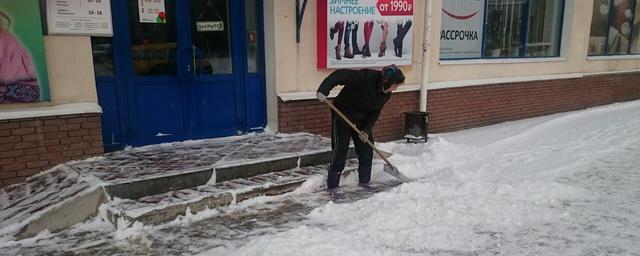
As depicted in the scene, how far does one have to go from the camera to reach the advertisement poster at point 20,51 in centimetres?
459

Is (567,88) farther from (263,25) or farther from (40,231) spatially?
(40,231)

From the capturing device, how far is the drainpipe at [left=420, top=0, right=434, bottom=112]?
A: 24.7 feet

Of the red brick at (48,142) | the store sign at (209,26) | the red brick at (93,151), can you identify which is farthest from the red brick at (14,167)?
the store sign at (209,26)

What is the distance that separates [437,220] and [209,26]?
3.84 m

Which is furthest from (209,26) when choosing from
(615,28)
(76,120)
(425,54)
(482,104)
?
(615,28)

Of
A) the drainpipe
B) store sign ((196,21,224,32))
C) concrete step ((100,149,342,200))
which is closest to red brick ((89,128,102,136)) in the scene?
concrete step ((100,149,342,200))

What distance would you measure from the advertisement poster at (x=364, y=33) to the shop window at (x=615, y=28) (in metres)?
6.22

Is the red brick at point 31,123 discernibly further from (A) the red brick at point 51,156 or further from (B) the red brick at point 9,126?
(A) the red brick at point 51,156

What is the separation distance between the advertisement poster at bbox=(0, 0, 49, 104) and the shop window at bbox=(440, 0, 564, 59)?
20.8ft

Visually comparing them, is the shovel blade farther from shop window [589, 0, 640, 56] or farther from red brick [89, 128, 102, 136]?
shop window [589, 0, 640, 56]

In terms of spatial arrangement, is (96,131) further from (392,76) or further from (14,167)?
(392,76)

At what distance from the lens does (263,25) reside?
21.3 feet

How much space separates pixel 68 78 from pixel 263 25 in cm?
258

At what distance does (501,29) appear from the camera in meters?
9.48
